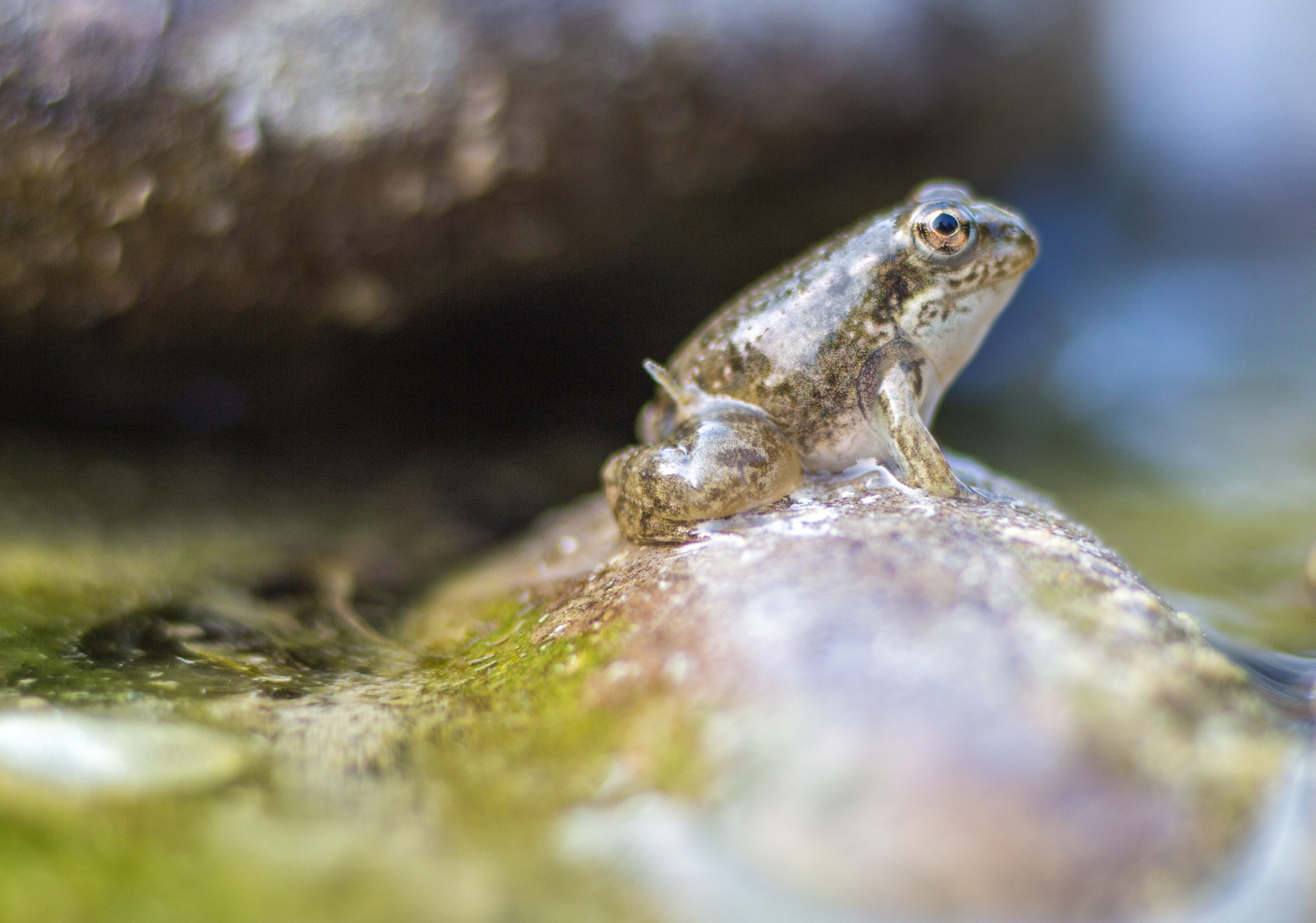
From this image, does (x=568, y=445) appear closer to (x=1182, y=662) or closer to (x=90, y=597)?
(x=90, y=597)

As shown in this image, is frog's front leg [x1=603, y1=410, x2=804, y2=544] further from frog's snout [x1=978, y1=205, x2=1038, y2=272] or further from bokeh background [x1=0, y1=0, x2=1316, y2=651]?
bokeh background [x1=0, y1=0, x2=1316, y2=651]

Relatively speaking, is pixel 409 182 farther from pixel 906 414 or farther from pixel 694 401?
pixel 906 414

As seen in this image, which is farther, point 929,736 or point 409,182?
point 409,182

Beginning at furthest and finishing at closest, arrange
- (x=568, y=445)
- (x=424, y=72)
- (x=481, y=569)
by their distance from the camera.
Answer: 1. (x=568, y=445)
2. (x=424, y=72)
3. (x=481, y=569)

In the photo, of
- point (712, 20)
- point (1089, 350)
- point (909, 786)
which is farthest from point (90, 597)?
point (1089, 350)

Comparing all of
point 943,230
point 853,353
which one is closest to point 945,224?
point 943,230

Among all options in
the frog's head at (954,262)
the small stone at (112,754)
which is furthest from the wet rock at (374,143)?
the small stone at (112,754)

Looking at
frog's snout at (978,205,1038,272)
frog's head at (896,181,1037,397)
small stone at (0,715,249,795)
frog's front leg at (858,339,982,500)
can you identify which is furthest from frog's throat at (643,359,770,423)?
small stone at (0,715,249,795)
